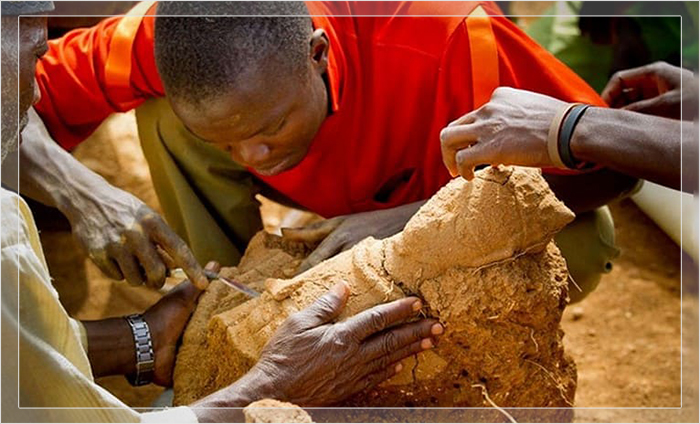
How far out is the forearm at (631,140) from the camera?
2512 mm

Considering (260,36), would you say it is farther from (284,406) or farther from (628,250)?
(628,250)

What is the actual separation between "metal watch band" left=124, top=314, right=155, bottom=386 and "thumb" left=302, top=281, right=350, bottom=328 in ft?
1.82

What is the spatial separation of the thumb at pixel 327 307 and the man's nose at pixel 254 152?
0.51m

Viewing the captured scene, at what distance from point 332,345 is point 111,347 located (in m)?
0.70

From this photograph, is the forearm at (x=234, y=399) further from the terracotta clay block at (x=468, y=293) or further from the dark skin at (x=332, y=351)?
the terracotta clay block at (x=468, y=293)

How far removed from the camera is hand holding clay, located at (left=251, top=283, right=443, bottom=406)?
2.52 meters

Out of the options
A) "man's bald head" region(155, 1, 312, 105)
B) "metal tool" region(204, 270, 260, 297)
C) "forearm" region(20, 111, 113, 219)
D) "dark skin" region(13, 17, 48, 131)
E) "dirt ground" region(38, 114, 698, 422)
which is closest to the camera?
"dark skin" region(13, 17, 48, 131)

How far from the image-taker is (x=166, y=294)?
2.95 metres

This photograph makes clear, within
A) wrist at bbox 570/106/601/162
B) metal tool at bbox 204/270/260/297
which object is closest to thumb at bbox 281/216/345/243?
metal tool at bbox 204/270/260/297

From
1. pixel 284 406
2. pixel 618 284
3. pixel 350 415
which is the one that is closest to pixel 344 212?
pixel 350 415

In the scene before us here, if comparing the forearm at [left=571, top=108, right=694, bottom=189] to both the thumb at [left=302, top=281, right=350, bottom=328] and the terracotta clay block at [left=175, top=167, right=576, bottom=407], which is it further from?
the thumb at [left=302, top=281, right=350, bottom=328]

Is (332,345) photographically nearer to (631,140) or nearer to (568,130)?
(568,130)

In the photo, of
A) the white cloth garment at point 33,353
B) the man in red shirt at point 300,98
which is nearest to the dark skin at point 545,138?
the man in red shirt at point 300,98

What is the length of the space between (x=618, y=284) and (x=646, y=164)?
2244mm
